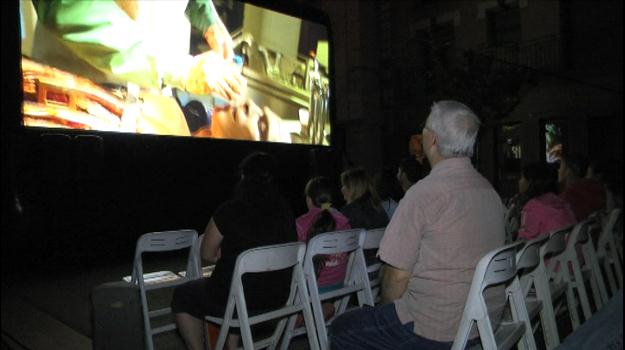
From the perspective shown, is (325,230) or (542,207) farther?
(542,207)

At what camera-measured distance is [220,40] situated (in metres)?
6.25

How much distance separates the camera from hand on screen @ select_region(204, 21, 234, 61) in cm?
614

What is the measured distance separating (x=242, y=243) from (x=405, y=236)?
0.89 m

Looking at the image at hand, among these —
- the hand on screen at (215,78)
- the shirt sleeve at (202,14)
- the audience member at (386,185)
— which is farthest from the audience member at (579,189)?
the shirt sleeve at (202,14)

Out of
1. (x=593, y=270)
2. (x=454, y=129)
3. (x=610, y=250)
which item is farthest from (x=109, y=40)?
(x=610, y=250)

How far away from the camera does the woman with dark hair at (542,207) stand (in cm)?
302

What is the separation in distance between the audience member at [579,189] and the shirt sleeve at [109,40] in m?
4.03

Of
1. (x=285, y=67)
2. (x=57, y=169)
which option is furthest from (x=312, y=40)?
(x=57, y=169)

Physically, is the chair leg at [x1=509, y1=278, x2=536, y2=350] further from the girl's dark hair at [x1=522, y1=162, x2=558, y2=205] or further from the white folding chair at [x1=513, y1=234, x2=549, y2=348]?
the girl's dark hair at [x1=522, y1=162, x2=558, y2=205]

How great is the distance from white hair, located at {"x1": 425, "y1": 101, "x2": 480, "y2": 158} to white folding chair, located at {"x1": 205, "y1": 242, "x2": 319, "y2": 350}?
0.78m

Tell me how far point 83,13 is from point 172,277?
3.53m

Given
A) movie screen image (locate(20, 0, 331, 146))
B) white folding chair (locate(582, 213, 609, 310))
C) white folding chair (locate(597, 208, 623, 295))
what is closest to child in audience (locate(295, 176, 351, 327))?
white folding chair (locate(582, 213, 609, 310))

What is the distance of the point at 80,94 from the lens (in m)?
4.99

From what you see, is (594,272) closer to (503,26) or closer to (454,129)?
(454,129)
